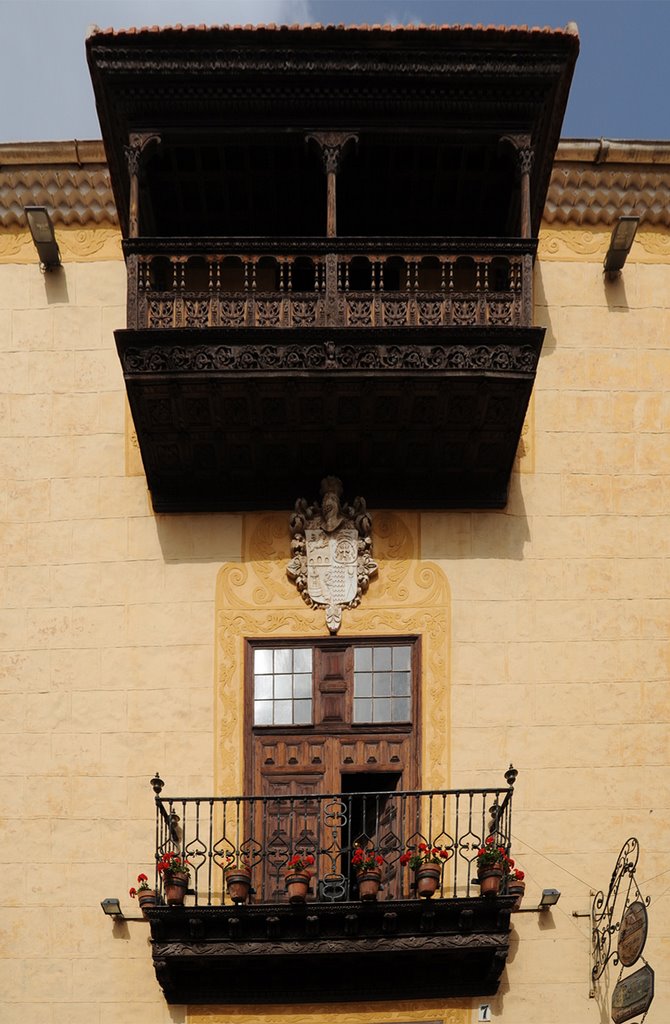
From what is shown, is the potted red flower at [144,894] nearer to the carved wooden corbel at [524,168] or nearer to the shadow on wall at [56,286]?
the shadow on wall at [56,286]

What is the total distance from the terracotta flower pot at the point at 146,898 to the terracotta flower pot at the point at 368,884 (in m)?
1.86

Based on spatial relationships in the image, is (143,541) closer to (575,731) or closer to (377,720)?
(377,720)

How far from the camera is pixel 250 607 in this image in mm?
18438

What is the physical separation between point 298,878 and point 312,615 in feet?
8.94

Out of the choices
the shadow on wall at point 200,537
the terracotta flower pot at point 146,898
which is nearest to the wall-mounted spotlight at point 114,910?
the terracotta flower pot at point 146,898

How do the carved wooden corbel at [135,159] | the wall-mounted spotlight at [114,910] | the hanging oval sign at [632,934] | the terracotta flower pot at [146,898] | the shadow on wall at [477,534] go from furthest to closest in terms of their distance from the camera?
1. the shadow on wall at [477,534]
2. the carved wooden corbel at [135,159]
3. the wall-mounted spotlight at [114,910]
4. the terracotta flower pot at [146,898]
5. the hanging oval sign at [632,934]

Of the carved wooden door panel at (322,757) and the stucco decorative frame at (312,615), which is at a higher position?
the stucco decorative frame at (312,615)

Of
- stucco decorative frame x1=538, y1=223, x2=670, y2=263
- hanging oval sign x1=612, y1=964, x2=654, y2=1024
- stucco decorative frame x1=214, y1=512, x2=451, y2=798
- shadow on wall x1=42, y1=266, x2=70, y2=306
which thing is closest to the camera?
hanging oval sign x1=612, y1=964, x2=654, y2=1024

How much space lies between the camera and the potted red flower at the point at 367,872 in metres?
16.6

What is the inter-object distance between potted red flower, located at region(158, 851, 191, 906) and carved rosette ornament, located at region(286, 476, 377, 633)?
268 centimetres

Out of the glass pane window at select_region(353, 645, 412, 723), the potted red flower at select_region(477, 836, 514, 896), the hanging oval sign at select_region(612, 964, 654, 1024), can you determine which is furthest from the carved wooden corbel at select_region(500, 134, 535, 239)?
the hanging oval sign at select_region(612, 964, 654, 1024)

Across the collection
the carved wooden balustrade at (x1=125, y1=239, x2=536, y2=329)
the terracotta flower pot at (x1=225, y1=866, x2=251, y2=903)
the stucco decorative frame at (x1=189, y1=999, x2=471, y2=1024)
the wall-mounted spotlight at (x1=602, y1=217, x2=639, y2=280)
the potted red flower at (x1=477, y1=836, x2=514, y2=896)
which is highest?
the wall-mounted spotlight at (x1=602, y1=217, x2=639, y2=280)

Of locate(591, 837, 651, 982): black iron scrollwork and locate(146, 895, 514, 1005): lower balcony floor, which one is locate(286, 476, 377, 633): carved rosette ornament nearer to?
locate(146, 895, 514, 1005): lower balcony floor

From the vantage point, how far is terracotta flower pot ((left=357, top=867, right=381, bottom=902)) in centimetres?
1659
